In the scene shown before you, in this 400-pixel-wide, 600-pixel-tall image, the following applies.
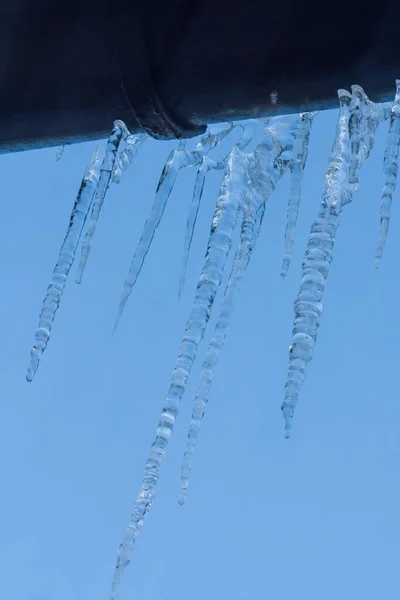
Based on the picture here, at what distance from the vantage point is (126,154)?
14.9 ft

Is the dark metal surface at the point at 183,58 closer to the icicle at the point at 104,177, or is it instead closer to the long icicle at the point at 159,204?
the icicle at the point at 104,177

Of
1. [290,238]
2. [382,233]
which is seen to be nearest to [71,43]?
[382,233]

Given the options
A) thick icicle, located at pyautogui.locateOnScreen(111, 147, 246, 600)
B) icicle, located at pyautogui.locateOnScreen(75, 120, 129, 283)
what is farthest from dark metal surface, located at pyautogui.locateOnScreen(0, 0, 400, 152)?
thick icicle, located at pyautogui.locateOnScreen(111, 147, 246, 600)

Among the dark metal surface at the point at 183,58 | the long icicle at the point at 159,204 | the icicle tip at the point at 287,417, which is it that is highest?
the long icicle at the point at 159,204

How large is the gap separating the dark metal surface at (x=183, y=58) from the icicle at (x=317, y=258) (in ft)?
2.63

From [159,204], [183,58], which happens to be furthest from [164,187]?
[183,58]

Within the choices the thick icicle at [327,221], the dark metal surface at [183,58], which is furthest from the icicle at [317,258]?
the dark metal surface at [183,58]

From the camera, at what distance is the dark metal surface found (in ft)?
7.05

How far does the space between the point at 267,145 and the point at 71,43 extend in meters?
1.96

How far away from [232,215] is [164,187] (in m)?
0.40

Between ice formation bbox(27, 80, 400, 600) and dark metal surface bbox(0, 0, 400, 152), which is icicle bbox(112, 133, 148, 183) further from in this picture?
dark metal surface bbox(0, 0, 400, 152)

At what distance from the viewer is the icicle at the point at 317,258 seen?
3.21 metres

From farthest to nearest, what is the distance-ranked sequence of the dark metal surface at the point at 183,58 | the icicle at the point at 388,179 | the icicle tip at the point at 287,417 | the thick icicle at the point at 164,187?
the thick icicle at the point at 164,187 < the icicle at the point at 388,179 < the icicle tip at the point at 287,417 < the dark metal surface at the point at 183,58

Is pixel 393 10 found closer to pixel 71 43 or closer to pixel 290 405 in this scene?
pixel 71 43
